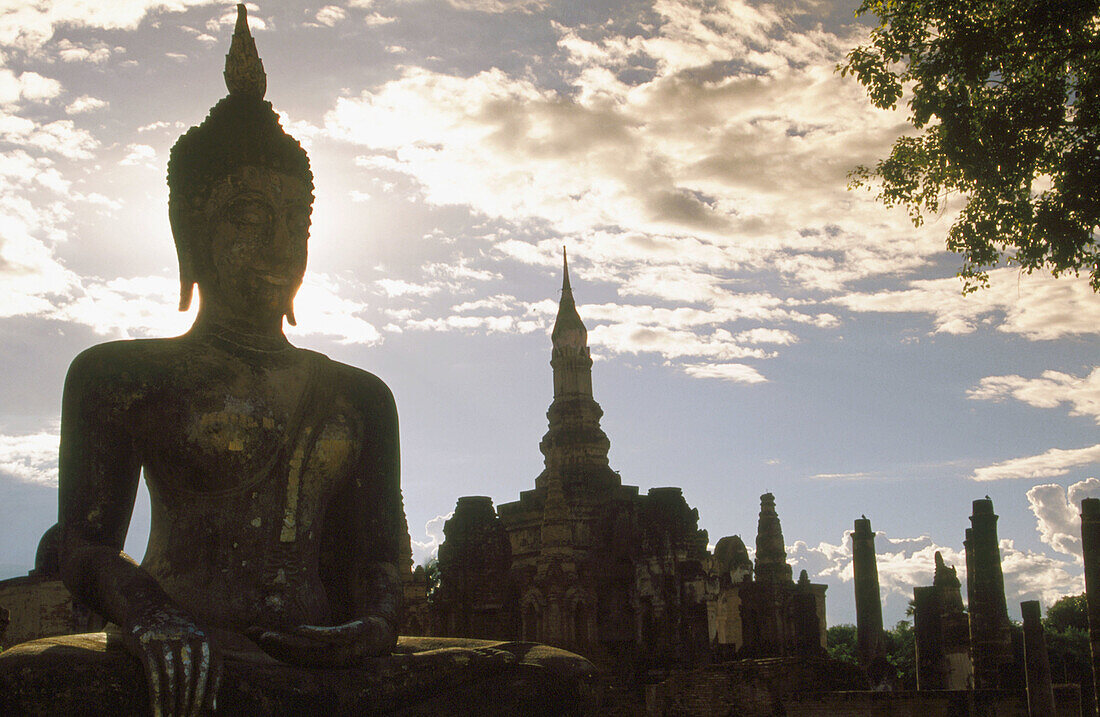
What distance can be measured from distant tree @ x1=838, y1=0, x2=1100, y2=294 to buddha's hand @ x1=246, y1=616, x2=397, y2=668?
859 cm

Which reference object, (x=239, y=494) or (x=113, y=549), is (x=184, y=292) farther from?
(x=113, y=549)

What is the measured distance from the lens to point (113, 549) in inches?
139

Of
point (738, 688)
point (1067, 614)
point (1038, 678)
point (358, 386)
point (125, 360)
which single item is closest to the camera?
point (125, 360)

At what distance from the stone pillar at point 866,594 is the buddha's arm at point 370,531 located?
27.4 m

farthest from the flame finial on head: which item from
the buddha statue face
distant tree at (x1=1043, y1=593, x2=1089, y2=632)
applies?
distant tree at (x1=1043, y1=593, x2=1089, y2=632)

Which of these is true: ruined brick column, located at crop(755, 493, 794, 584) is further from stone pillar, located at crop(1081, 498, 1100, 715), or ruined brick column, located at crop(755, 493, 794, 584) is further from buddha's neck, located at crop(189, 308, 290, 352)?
buddha's neck, located at crop(189, 308, 290, 352)

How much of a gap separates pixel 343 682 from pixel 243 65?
93.1 inches

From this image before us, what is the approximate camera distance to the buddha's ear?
4215 mm

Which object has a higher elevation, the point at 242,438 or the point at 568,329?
the point at 568,329

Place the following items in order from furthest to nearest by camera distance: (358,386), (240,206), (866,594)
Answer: (866,594), (358,386), (240,206)

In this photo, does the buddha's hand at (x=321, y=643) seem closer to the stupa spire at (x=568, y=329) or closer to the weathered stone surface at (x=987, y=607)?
the weathered stone surface at (x=987, y=607)

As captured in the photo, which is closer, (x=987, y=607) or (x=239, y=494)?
(x=239, y=494)

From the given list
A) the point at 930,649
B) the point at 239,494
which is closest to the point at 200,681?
the point at 239,494

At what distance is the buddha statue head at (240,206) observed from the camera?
13.4 feet
